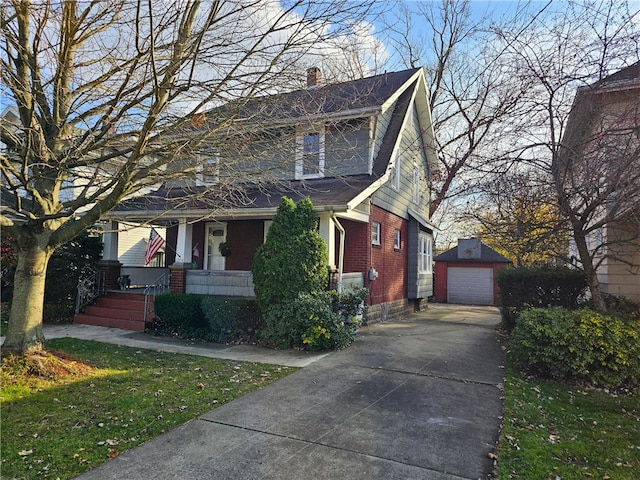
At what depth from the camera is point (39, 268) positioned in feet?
21.3

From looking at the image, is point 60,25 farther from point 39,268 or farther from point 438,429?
point 438,429

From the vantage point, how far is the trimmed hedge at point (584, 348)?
6.35m

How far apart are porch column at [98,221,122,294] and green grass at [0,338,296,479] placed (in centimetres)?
557

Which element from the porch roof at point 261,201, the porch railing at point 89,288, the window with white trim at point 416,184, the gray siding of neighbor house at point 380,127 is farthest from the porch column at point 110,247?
the window with white trim at point 416,184

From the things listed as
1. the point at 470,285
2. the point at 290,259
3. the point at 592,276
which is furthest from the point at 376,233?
the point at 470,285

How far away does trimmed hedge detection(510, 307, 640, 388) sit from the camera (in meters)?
6.35

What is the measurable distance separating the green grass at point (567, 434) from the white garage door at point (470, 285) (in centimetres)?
1653

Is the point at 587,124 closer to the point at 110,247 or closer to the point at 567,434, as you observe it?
the point at 567,434

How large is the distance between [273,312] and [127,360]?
9.68ft

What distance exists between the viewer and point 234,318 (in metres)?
9.60

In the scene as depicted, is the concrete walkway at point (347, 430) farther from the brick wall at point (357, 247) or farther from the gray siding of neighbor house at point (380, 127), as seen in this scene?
the gray siding of neighbor house at point (380, 127)

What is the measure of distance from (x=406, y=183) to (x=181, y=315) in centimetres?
966

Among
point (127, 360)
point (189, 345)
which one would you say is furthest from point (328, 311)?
point (127, 360)

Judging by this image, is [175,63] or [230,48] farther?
[230,48]
